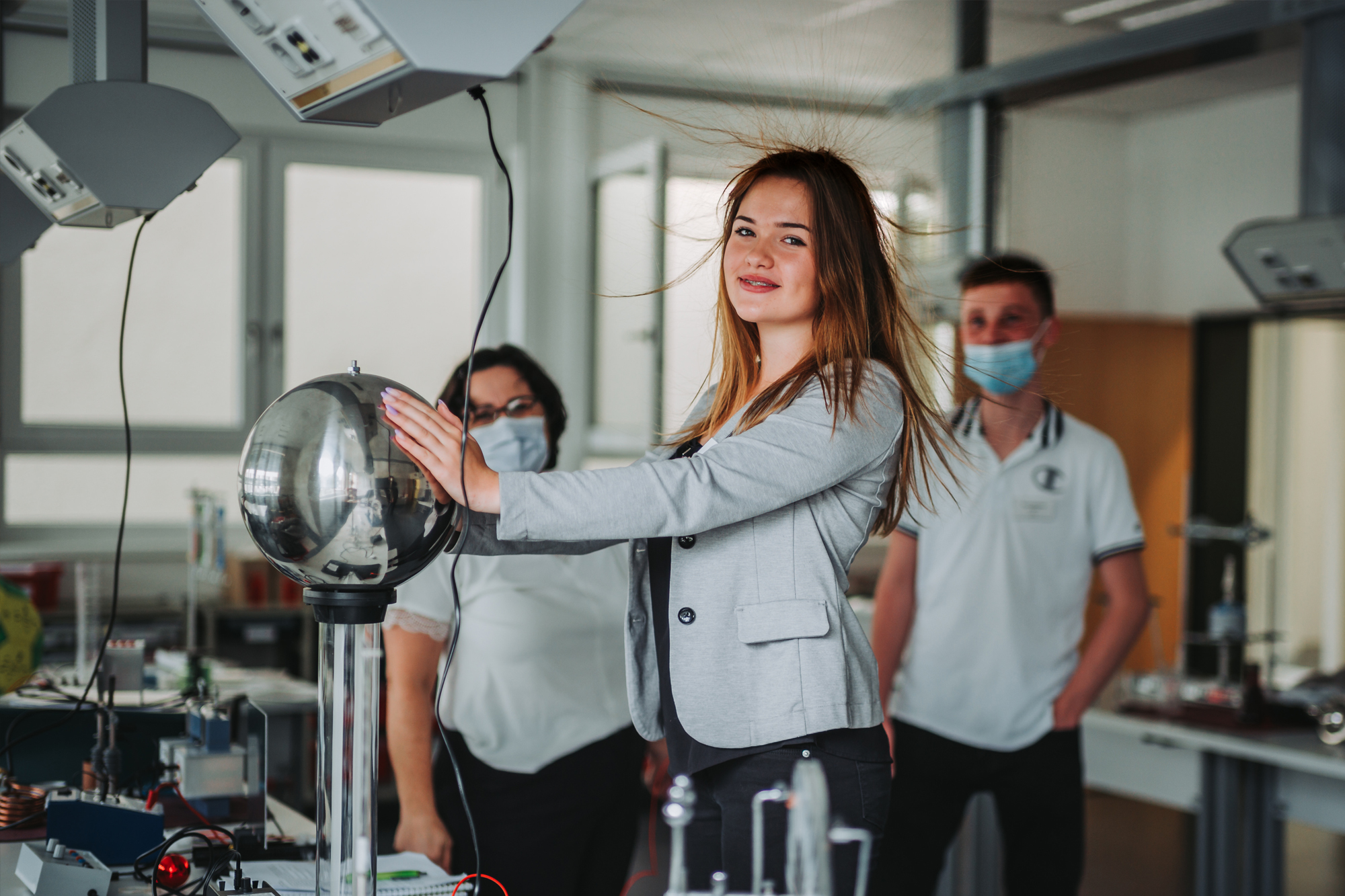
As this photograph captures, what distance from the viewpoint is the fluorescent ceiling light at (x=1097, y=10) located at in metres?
4.88

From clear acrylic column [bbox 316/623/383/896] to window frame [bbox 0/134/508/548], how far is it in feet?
13.3

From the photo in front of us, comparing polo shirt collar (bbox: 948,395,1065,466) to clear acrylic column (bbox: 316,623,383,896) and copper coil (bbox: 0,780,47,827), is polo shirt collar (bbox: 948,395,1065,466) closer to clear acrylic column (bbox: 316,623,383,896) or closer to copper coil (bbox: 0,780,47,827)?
clear acrylic column (bbox: 316,623,383,896)

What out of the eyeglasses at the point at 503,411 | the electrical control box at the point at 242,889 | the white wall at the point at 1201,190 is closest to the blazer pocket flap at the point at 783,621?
the electrical control box at the point at 242,889

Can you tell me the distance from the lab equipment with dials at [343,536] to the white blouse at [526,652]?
0.83m

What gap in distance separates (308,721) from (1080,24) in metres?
4.10

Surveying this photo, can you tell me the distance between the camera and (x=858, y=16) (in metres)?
4.94

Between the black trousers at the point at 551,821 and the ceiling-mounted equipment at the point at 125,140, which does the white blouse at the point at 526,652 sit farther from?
the ceiling-mounted equipment at the point at 125,140

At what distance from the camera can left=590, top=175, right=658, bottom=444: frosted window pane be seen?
17.6 feet

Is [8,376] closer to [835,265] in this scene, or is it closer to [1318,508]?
[835,265]

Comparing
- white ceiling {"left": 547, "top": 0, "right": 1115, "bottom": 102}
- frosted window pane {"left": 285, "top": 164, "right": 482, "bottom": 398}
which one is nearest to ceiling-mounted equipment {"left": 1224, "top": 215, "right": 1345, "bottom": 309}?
white ceiling {"left": 547, "top": 0, "right": 1115, "bottom": 102}

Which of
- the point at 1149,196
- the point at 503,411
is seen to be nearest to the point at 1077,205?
the point at 1149,196

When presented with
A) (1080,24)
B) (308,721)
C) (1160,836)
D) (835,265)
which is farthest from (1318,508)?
(835,265)

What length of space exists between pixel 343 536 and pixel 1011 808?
174 cm

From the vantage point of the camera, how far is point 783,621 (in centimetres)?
131
